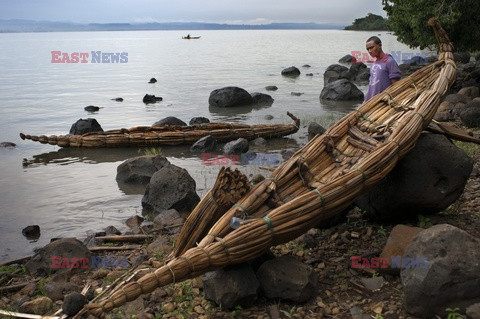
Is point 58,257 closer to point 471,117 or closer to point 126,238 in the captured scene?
point 126,238

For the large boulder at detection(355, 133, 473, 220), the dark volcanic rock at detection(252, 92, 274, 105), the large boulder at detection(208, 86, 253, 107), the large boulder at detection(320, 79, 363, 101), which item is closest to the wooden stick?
the large boulder at detection(355, 133, 473, 220)

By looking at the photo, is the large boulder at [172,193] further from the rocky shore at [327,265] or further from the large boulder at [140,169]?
the large boulder at [140,169]

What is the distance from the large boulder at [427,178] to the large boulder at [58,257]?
12.9 ft

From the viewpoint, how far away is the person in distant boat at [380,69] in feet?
25.8

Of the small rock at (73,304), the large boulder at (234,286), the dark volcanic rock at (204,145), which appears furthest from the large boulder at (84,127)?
the large boulder at (234,286)

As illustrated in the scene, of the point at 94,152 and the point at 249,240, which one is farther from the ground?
the point at 249,240

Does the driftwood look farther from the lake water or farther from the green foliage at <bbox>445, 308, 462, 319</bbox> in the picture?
the green foliage at <bbox>445, 308, 462, 319</bbox>

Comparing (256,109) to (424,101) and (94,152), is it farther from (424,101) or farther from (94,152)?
(424,101)

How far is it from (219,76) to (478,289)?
3390 centimetres

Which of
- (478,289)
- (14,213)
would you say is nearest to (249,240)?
(478,289)

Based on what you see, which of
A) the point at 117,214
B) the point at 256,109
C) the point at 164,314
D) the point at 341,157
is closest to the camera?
the point at 164,314

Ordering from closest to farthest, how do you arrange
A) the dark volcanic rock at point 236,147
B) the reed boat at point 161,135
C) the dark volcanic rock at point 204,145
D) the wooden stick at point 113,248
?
1. the wooden stick at point 113,248
2. the dark volcanic rock at point 236,147
3. the dark volcanic rock at point 204,145
4. the reed boat at point 161,135

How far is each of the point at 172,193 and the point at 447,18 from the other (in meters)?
10.4

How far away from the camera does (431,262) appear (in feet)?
14.4
